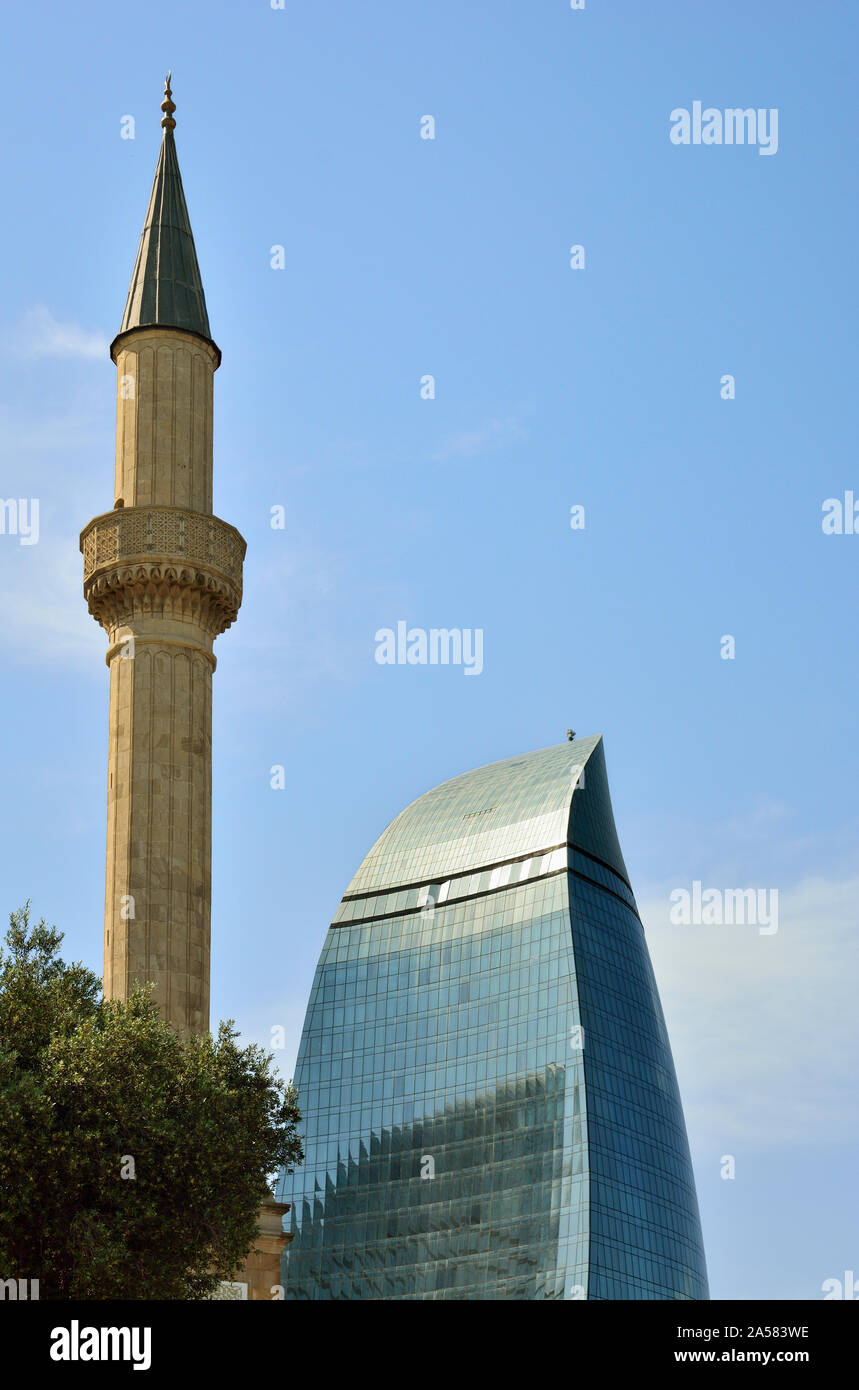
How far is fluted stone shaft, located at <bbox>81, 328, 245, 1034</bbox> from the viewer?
151 ft

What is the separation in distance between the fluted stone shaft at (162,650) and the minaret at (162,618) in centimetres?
4

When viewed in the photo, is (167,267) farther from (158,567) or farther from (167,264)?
(158,567)

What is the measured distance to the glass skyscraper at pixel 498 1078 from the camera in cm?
12556

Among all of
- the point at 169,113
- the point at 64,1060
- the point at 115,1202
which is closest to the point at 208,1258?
the point at 115,1202

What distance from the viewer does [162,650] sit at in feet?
161

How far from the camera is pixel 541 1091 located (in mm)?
129250

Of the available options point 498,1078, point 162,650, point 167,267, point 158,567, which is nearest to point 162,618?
point 162,650

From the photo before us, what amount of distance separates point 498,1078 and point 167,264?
90.9 m

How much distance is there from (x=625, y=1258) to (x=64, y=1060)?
324 ft

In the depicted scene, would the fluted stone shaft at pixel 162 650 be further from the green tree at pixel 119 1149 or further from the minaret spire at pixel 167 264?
the green tree at pixel 119 1149

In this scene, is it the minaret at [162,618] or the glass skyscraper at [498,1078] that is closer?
the minaret at [162,618]

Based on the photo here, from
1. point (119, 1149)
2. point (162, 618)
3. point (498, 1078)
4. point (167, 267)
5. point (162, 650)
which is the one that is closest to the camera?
point (119, 1149)

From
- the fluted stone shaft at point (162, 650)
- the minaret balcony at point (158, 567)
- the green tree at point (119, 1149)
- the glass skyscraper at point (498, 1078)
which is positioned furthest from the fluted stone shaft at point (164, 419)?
the glass skyscraper at point (498, 1078)

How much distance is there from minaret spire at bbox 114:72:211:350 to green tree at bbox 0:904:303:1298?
24022 millimetres
